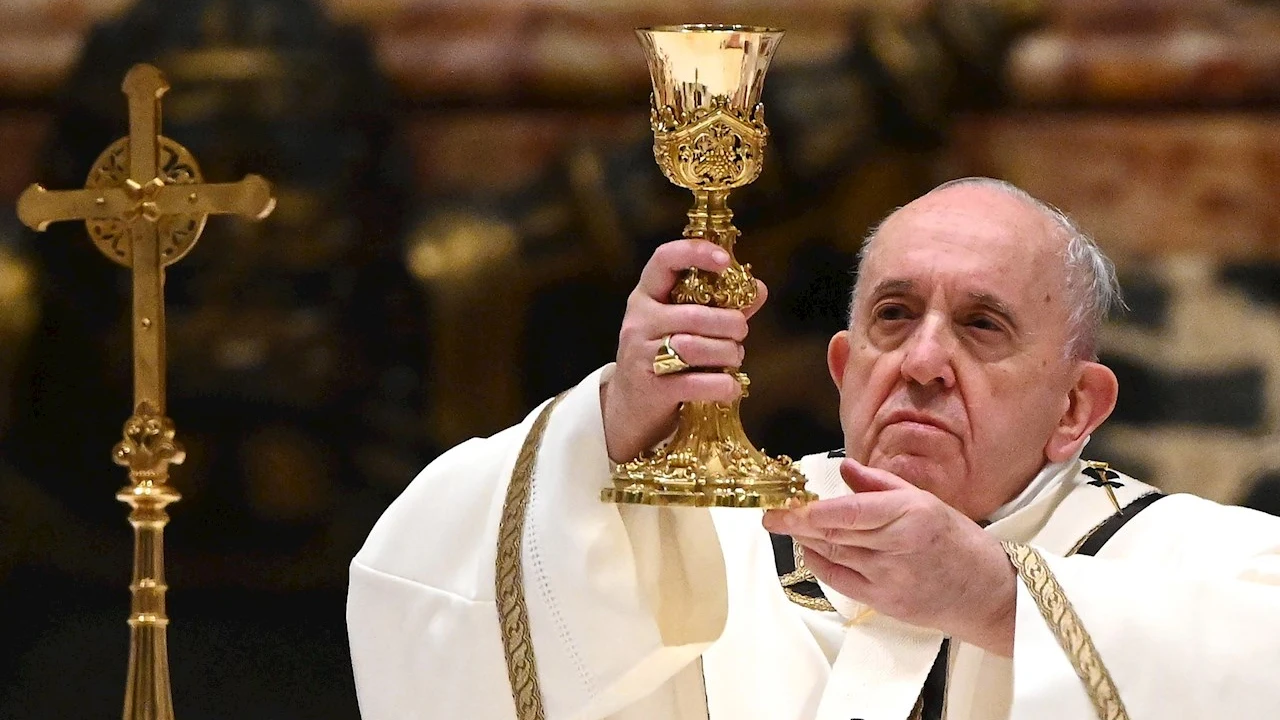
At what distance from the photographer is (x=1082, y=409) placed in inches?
131

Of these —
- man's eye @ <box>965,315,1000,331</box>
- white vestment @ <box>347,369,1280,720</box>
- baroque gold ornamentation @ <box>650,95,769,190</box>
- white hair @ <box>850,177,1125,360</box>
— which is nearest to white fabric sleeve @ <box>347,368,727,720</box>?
white vestment @ <box>347,369,1280,720</box>


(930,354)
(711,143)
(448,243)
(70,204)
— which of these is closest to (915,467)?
(930,354)

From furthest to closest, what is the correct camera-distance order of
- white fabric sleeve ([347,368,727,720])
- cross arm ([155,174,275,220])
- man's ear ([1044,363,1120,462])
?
cross arm ([155,174,275,220])
man's ear ([1044,363,1120,462])
white fabric sleeve ([347,368,727,720])

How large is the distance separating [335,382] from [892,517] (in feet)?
6.67

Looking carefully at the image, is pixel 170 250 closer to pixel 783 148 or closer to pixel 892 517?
pixel 783 148

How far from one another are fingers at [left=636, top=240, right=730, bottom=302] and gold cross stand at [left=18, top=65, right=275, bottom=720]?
4.81 ft

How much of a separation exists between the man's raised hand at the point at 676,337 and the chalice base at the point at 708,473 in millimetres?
50

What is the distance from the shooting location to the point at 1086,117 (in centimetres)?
394

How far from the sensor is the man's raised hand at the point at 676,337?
2.45m

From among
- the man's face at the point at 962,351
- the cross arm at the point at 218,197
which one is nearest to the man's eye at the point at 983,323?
the man's face at the point at 962,351

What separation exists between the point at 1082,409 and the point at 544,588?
3.56 ft

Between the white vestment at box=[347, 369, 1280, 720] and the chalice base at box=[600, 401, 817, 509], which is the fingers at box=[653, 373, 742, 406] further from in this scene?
the white vestment at box=[347, 369, 1280, 720]

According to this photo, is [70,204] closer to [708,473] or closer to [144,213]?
[144,213]

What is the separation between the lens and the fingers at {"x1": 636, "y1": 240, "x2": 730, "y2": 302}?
245 cm
